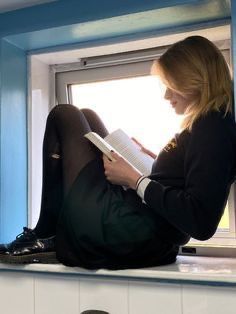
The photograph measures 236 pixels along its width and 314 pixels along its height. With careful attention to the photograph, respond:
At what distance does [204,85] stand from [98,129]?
392 millimetres

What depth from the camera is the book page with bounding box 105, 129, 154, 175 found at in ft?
4.19

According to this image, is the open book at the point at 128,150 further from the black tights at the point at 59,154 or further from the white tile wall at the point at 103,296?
the white tile wall at the point at 103,296

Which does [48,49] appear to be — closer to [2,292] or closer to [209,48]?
[209,48]

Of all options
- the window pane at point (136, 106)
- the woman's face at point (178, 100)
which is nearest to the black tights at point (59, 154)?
the woman's face at point (178, 100)

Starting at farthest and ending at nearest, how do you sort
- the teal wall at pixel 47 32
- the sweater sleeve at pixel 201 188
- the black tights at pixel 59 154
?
1. the teal wall at pixel 47 32
2. the black tights at pixel 59 154
3. the sweater sleeve at pixel 201 188

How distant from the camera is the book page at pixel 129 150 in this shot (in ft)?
4.19

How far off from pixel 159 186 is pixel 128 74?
63 centimetres

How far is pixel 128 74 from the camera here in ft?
5.33

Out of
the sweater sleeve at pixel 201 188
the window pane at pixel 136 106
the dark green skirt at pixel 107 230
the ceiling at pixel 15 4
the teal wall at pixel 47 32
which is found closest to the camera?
the sweater sleeve at pixel 201 188

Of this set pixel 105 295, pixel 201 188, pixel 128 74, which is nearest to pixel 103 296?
pixel 105 295

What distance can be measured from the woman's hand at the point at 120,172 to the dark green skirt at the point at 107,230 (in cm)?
4

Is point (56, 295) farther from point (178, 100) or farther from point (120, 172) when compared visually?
point (178, 100)

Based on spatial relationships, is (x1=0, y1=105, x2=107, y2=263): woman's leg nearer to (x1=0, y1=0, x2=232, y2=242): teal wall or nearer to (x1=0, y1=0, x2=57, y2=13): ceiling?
(x1=0, y1=0, x2=232, y2=242): teal wall

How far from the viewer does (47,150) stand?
1284 millimetres
